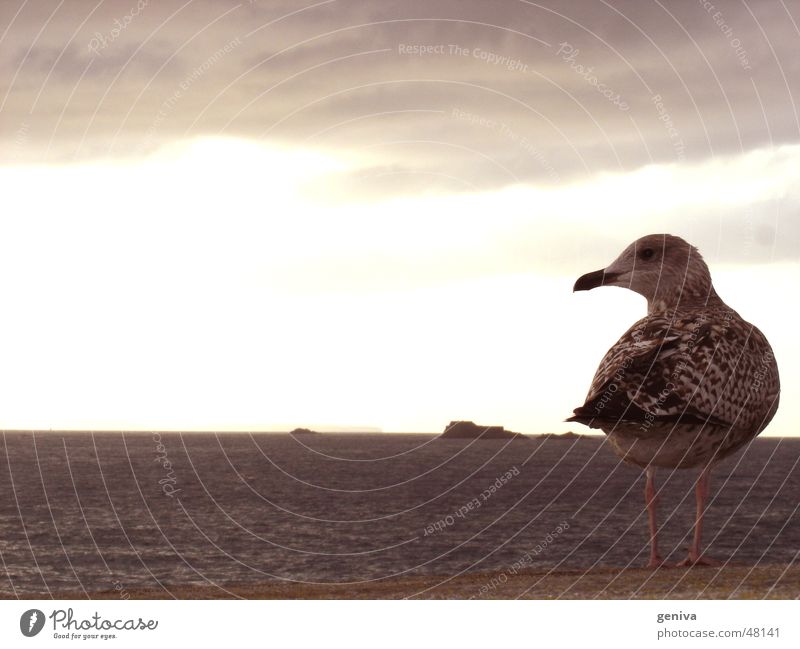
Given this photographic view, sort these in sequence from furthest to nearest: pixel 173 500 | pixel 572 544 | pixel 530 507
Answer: pixel 173 500, pixel 530 507, pixel 572 544

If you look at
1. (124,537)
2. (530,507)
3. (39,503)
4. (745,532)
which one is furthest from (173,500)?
(745,532)

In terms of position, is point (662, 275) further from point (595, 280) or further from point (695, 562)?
point (695, 562)

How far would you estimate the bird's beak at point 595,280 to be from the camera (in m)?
11.9

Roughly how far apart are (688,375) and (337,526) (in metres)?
95.8

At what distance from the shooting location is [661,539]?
294ft

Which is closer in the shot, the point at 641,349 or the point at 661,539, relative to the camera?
the point at 641,349

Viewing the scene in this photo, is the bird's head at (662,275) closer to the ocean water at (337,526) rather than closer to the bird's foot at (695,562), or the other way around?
the bird's foot at (695,562)

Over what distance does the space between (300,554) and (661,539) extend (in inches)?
1413

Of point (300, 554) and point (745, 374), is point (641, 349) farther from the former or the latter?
point (300, 554)
